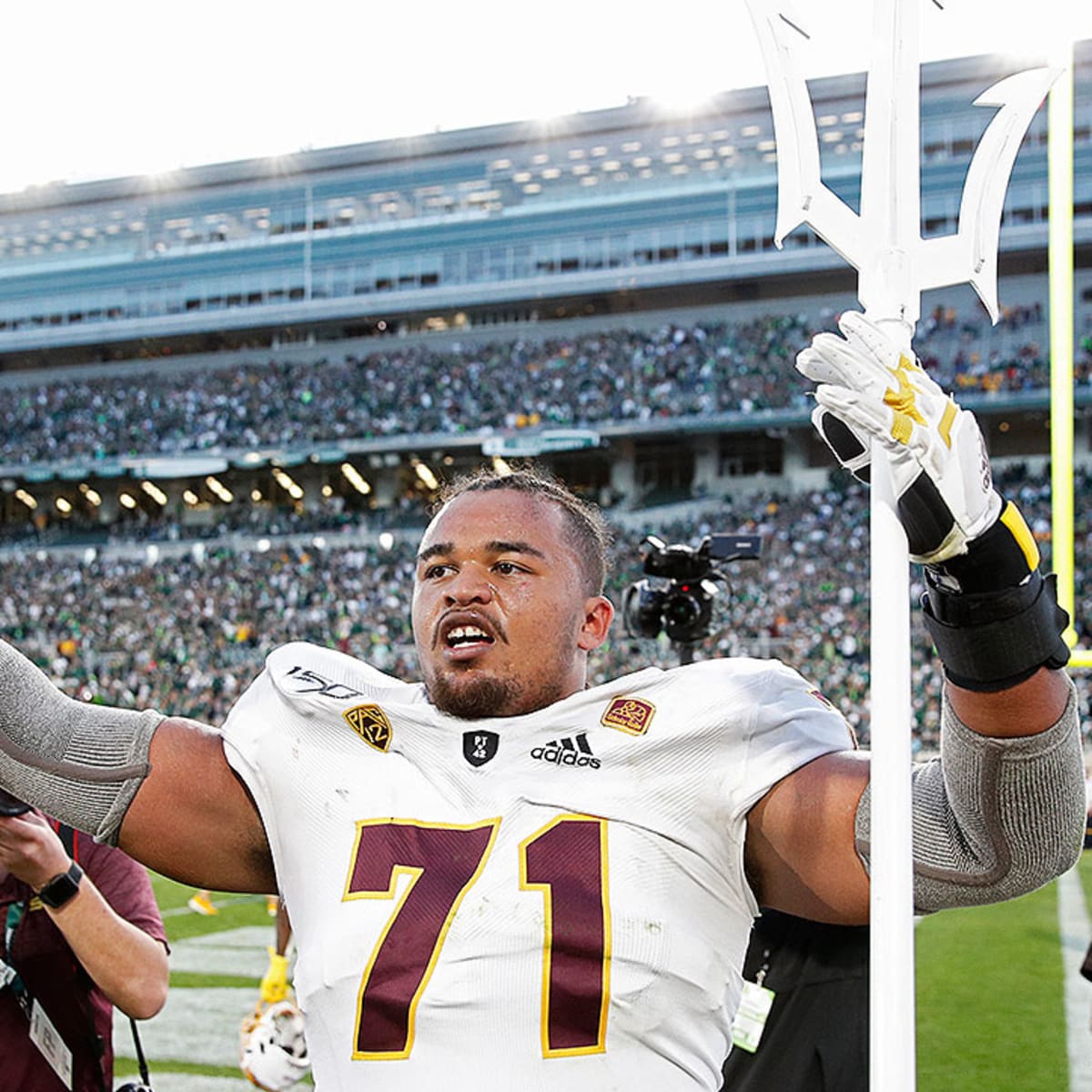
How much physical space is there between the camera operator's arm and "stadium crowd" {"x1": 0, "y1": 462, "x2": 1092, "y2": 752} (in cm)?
1551

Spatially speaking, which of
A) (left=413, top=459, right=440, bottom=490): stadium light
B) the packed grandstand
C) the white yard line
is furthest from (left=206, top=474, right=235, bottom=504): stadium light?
the white yard line

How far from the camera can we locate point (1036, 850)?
158 cm

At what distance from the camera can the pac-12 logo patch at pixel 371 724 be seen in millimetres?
2021

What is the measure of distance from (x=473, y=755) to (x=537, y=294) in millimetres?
30391

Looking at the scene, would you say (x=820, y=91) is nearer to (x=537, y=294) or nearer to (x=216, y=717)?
(x=537, y=294)

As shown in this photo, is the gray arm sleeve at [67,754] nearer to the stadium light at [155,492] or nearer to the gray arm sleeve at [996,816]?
the gray arm sleeve at [996,816]

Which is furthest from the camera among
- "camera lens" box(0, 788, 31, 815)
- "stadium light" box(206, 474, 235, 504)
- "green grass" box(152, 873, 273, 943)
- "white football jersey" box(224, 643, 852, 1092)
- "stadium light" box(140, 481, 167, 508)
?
"stadium light" box(140, 481, 167, 508)

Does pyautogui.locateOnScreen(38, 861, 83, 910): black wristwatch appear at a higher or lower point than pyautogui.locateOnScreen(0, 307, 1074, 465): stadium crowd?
lower

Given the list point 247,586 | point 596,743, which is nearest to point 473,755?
point 596,743

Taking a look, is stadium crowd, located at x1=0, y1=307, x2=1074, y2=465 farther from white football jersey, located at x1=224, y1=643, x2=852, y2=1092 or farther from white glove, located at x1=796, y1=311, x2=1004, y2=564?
white glove, located at x1=796, y1=311, x2=1004, y2=564

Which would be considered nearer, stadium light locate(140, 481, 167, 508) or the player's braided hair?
the player's braided hair

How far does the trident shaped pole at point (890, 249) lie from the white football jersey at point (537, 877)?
339 mm

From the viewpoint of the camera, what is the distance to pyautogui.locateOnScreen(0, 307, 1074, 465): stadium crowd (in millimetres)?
27875

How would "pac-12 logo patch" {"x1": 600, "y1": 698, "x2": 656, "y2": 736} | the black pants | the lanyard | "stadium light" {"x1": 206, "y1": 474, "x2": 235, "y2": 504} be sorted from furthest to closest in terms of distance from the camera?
"stadium light" {"x1": 206, "y1": 474, "x2": 235, "y2": 504} → the black pants → the lanyard → "pac-12 logo patch" {"x1": 600, "y1": 698, "x2": 656, "y2": 736}
